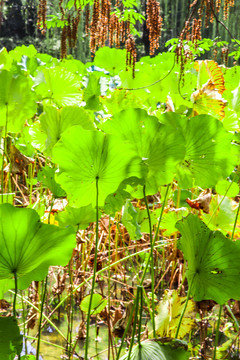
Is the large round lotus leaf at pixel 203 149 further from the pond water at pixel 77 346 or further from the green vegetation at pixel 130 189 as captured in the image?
the pond water at pixel 77 346

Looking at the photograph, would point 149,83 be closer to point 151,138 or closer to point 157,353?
point 151,138

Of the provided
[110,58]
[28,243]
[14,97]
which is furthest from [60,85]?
[110,58]

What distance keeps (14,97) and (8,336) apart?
1.30 feet

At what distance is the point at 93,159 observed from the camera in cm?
46

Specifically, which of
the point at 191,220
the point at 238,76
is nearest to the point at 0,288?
the point at 191,220

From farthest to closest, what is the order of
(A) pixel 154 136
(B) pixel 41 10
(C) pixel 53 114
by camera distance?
(B) pixel 41 10
(C) pixel 53 114
(A) pixel 154 136

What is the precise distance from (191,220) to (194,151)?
4.4 inches

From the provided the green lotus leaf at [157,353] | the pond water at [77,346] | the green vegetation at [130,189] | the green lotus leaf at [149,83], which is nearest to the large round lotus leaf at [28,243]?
the green vegetation at [130,189]

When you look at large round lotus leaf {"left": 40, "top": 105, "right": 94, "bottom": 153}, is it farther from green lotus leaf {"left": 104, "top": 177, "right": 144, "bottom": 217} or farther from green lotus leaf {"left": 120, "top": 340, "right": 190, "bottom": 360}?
green lotus leaf {"left": 120, "top": 340, "right": 190, "bottom": 360}

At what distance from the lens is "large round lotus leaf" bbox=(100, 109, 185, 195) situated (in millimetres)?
496

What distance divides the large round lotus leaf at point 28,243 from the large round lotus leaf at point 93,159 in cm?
8

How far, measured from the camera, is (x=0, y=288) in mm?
463

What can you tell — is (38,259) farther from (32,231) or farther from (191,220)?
(191,220)

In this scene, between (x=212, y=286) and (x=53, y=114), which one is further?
(x=53, y=114)
